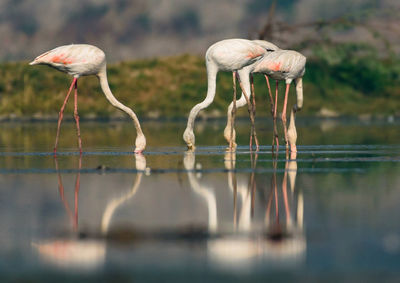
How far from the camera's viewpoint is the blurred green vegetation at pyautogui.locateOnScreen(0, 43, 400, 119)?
39.2 m

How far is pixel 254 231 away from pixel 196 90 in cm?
3565

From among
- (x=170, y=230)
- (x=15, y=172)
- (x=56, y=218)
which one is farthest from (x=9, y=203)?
(x=15, y=172)

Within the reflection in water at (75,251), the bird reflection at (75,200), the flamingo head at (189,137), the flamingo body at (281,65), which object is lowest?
the reflection in water at (75,251)

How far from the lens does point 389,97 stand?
40.1 metres

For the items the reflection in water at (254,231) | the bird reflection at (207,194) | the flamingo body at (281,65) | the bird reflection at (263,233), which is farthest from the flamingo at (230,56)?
the bird reflection at (263,233)

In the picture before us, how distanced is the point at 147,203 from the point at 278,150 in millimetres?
7145

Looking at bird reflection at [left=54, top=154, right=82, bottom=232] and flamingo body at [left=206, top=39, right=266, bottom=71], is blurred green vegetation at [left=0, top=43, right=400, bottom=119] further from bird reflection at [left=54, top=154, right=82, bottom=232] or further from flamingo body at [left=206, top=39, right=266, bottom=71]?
bird reflection at [left=54, top=154, right=82, bottom=232]

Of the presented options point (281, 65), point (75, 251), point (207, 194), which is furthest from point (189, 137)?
point (75, 251)

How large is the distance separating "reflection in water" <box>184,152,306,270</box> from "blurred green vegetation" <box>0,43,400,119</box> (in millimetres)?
29842

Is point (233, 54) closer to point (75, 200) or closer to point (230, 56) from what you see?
point (230, 56)

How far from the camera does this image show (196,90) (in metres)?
41.6

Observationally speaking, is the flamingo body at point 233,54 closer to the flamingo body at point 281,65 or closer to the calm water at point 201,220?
the flamingo body at point 281,65

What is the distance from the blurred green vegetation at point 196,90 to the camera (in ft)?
128

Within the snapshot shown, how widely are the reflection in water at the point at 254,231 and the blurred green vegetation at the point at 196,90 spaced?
29842 millimetres
